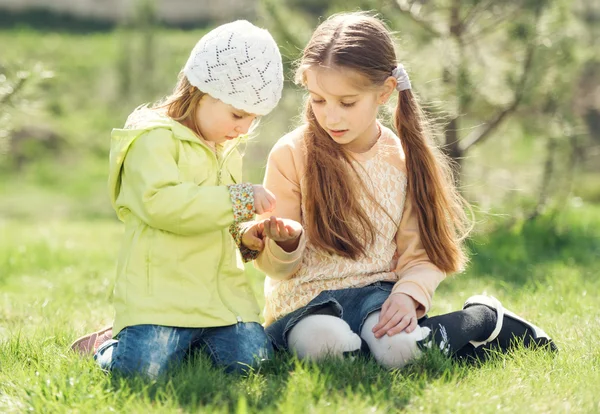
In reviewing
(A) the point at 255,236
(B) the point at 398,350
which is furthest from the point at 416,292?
(A) the point at 255,236

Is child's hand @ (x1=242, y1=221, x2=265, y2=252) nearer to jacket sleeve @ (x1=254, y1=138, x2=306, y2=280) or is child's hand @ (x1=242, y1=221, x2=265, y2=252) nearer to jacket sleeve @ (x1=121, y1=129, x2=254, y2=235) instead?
jacket sleeve @ (x1=254, y1=138, x2=306, y2=280)

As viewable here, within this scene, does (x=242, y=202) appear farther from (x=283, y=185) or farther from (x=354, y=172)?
(x=354, y=172)

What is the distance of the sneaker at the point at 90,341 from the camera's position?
2845 mm

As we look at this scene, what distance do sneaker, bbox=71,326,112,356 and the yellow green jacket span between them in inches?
8.3

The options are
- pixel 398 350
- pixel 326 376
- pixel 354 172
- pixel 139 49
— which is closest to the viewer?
pixel 326 376

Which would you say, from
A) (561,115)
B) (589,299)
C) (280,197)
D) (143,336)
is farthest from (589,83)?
(143,336)

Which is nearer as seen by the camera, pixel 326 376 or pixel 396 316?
pixel 326 376

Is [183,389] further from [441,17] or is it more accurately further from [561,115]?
[561,115]

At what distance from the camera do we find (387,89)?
2951 millimetres

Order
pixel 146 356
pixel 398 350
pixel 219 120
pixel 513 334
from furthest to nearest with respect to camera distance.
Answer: pixel 513 334
pixel 219 120
pixel 398 350
pixel 146 356

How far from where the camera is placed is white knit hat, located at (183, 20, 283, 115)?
2719mm

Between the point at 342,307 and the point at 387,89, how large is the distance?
0.79 meters

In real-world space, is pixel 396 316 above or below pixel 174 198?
below

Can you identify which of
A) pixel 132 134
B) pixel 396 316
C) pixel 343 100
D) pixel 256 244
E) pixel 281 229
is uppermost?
pixel 343 100
